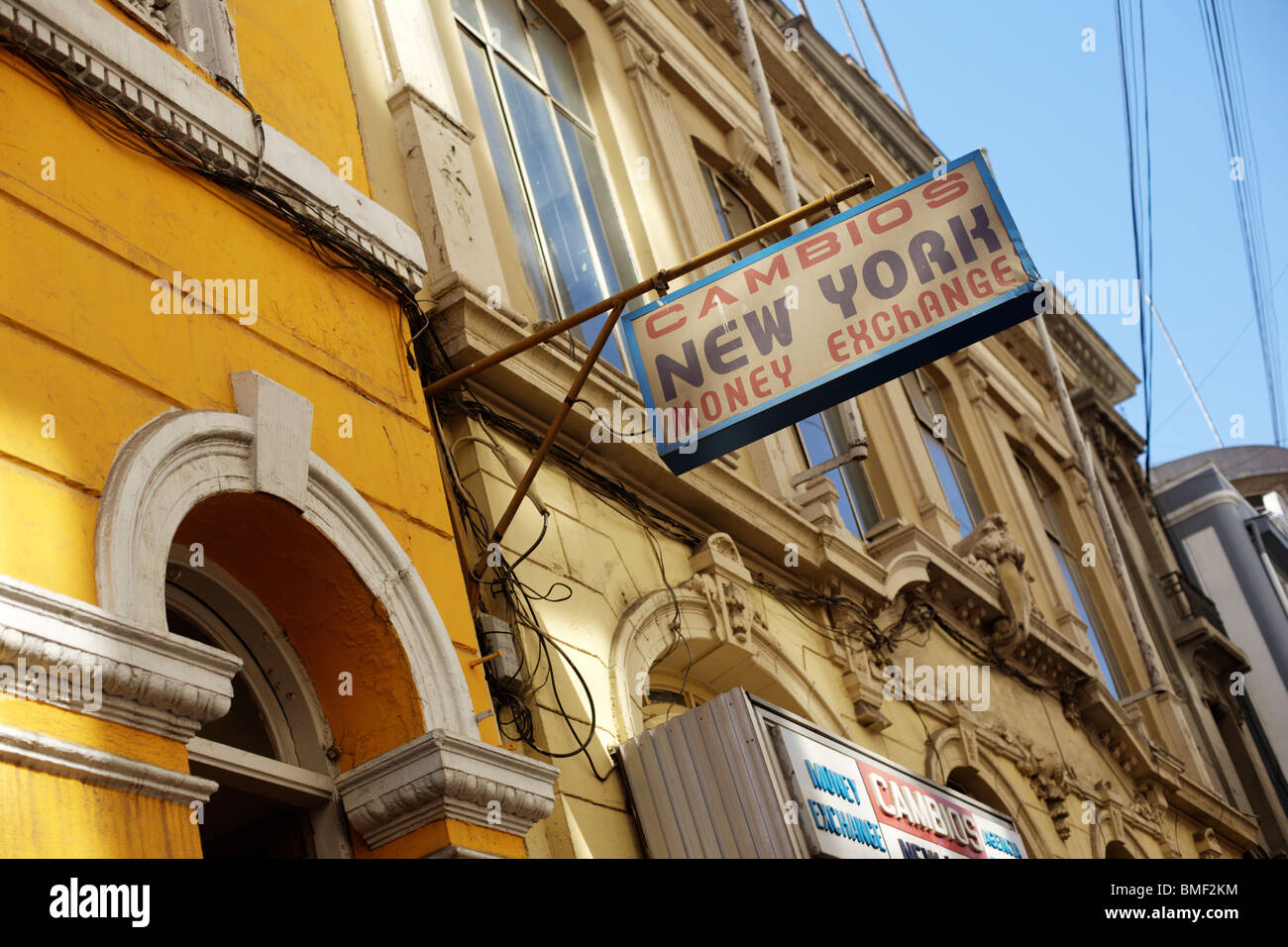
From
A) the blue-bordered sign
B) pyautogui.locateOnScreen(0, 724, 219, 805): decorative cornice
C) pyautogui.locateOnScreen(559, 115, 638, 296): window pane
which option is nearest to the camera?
pyautogui.locateOnScreen(0, 724, 219, 805): decorative cornice

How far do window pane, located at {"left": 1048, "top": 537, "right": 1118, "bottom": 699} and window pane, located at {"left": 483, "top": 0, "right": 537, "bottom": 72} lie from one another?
10.3 meters

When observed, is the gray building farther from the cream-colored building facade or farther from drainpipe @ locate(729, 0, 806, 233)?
drainpipe @ locate(729, 0, 806, 233)

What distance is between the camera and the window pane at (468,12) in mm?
9734

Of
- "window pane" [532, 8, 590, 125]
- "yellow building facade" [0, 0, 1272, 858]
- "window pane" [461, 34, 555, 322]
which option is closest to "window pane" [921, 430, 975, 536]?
"yellow building facade" [0, 0, 1272, 858]

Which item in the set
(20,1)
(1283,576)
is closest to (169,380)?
(20,1)

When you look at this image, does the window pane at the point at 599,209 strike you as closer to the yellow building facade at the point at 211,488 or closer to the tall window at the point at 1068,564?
the yellow building facade at the point at 211,488

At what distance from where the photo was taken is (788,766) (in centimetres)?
684

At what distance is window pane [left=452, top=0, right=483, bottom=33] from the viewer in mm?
9734

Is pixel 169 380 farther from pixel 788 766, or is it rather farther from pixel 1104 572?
pixel 1104 572

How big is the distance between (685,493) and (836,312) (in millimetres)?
2211

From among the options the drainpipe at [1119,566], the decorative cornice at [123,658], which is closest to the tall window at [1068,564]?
the drainpipe at [1119,566]

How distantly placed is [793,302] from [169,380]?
304cm

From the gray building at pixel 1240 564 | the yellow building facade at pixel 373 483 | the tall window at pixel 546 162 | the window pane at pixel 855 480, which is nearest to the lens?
the yellow building facade at pixel 373 483

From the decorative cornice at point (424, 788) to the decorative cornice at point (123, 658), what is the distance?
1.00 metres
